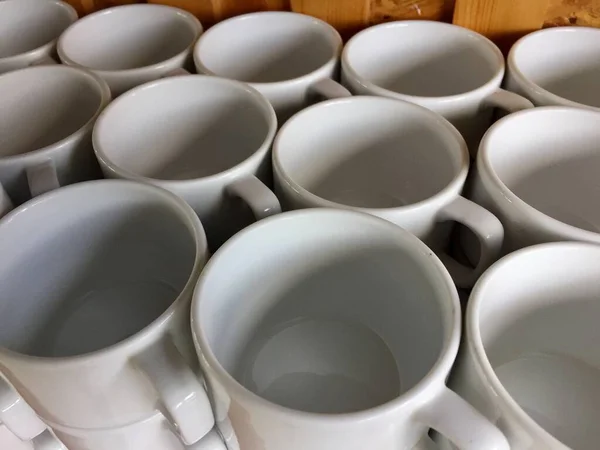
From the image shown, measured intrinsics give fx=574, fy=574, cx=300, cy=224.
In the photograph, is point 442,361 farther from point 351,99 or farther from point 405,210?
point 351,99

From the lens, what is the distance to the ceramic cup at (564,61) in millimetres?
637

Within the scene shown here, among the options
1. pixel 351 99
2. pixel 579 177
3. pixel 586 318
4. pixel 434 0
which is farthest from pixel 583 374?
pixel 434 0

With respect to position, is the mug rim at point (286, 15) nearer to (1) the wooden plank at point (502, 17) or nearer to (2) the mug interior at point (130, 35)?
(2) the mug interior at point (130, 35)

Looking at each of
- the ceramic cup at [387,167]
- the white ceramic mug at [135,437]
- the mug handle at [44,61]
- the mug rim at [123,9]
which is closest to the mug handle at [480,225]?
the ceramic cup at [387,167]

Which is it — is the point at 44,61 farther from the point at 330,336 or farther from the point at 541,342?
the point at 541,342

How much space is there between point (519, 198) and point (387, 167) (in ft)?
0.59

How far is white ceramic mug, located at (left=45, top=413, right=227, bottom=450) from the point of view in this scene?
1.42ft

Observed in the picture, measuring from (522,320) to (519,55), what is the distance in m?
0.30

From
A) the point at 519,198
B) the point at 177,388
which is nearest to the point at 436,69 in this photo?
the point at 519,198

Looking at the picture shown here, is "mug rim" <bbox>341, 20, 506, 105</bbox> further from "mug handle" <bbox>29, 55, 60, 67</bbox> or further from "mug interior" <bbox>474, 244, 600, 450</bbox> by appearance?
"mug handle" <bbox>29, 55, 60, 67</bbox>

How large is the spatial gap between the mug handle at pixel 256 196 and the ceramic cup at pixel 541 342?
0.17m

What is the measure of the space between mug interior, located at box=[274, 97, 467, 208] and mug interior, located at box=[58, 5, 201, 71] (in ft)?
0.73

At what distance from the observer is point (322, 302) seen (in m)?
0.55

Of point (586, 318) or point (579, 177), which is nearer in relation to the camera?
point (586, 318)
